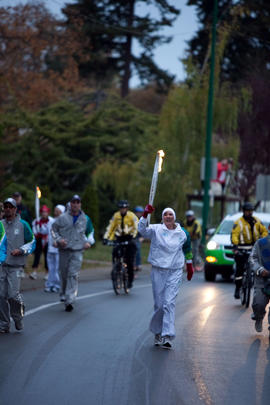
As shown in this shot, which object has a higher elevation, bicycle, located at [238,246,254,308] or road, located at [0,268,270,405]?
bicycle, located at [238,246,254,308]

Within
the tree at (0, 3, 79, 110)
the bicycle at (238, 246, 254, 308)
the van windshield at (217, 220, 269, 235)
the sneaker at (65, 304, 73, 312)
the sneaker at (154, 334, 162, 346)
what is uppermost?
the tree at (0, 3, 79, 110)

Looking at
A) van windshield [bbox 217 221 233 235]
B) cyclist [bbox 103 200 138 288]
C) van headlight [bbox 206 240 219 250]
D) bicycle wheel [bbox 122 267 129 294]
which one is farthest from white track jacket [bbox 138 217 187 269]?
van windshield [bbox 217 221 233 235]

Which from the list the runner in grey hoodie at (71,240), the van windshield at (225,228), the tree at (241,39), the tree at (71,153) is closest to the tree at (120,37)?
the tree at (241,39)

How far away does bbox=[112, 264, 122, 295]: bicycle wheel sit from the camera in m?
19.1

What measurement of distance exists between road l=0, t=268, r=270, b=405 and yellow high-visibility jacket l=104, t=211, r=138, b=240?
3162mm

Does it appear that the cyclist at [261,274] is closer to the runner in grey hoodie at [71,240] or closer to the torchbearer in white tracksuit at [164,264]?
the torchbearer in white tracksuit at [164,264]

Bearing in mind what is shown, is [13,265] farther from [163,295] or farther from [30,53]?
[30,53]

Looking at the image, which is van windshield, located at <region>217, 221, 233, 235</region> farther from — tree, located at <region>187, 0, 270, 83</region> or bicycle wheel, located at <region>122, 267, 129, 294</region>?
tree, located at <region>187, 0, 270, 83</region>

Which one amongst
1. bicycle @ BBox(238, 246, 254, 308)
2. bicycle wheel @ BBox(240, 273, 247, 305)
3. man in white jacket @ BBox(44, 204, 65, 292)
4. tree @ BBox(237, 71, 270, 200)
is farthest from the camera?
tree @ BBox(237, 71, 270, 200)

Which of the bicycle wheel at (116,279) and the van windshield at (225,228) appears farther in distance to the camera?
the van windshield at (225,228)

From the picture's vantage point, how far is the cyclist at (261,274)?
12477mm

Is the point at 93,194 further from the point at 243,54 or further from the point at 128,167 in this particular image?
the point at 243,54

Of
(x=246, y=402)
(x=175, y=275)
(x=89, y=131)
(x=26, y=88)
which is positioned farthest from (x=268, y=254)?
(x=26, y=88)

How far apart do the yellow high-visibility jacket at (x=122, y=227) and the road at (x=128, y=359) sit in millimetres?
3162
